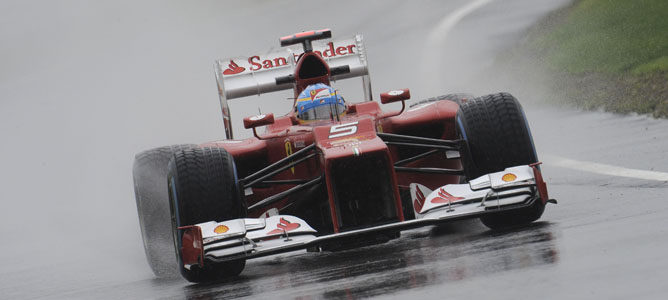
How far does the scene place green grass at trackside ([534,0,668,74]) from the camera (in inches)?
864

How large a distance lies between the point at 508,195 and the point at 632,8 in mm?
17809

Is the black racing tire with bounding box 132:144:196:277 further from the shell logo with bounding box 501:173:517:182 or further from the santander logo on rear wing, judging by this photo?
the shell logo with bounding box 501:173:517:182

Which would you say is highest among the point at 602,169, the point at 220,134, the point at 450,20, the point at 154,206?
the point at 450,20

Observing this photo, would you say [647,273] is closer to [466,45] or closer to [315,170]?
[315,170]

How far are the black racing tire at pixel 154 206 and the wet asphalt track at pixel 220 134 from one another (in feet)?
0.94

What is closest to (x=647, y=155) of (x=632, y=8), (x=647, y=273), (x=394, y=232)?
(x=394, y=232)

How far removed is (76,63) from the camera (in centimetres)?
2992

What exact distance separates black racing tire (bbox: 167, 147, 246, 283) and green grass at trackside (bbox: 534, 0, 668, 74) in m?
12.1

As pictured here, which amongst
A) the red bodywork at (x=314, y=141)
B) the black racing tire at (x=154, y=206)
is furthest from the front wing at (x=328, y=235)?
the black racing tire at (x=154, y=206)

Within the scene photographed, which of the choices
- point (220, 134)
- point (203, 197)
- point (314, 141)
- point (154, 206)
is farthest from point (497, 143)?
point (220, 134)

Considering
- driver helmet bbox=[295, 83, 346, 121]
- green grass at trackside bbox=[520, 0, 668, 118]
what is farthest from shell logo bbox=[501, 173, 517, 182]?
green grass at trackside bbox=[520, 0, 668, 118]

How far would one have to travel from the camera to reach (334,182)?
9680 millimetres

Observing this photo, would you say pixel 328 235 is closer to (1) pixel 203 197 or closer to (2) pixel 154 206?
(1) pixel 203 197

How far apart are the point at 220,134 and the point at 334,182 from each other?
598 inches
